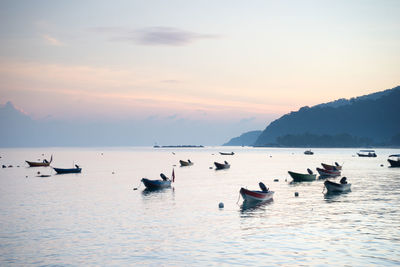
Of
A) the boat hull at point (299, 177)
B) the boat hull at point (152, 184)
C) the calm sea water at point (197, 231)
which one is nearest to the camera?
the calm sea water at point (197, 231)

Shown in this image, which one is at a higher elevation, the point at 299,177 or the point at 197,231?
the point at 299,177

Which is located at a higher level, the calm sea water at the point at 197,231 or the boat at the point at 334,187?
the boat at the point at 334,187

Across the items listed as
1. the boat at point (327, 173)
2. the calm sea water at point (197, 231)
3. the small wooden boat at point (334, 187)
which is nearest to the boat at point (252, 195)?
the calm sea water at point (197, 231)

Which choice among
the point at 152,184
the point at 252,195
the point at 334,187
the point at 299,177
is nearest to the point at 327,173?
the point at 299,177

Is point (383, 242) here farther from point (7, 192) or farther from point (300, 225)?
point (7, 192)

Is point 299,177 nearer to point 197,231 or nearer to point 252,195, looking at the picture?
point 252,195

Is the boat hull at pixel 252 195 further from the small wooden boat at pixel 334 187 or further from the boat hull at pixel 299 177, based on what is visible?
the boat hull at pixel 299 177

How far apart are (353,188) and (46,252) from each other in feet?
173

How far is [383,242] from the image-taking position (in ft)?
97.1

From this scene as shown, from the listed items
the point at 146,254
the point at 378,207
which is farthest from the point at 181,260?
the point at 378,207

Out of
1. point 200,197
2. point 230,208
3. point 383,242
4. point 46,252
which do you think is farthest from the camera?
point 200,197

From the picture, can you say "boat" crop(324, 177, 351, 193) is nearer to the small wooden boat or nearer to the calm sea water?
the small wooden boat

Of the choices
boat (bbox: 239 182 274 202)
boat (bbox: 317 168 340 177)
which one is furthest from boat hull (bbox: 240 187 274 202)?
boat (bbox: 317 168 340 177)

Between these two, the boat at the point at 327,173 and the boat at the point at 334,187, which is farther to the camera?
the boat at the point at 327,173
